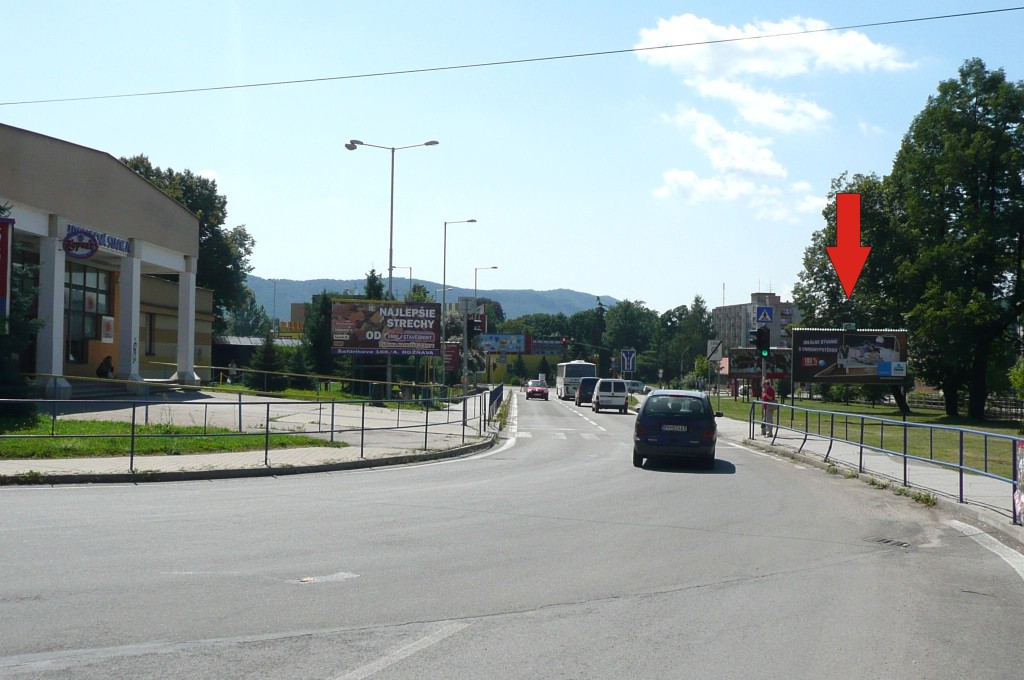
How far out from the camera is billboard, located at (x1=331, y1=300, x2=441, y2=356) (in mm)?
45750

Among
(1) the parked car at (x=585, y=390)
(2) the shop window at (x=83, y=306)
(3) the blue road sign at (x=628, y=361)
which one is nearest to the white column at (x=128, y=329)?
(2) the shop window at (x=83, y=306)

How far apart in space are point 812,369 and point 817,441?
17947 millimetres

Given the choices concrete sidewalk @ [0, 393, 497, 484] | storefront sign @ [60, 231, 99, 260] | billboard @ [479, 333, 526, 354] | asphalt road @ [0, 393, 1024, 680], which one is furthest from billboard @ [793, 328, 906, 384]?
billboard @ [479, 333, 526, 354]

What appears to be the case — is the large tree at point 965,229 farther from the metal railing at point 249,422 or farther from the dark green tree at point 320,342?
the dark green tree at point 320,342

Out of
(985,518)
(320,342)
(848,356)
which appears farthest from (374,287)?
(985,518)

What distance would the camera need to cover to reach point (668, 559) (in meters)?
9.48

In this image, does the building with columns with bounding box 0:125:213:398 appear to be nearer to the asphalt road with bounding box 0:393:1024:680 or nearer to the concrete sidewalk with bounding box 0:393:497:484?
the concrete sidewalk with bounding box 0:393:497:484

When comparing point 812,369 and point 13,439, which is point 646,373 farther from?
point 13,439

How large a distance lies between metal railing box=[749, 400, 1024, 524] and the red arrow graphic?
24.5 meters

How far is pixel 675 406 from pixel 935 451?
205 inches

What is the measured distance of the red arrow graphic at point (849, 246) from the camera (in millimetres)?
49031

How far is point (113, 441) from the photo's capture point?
63.9ft

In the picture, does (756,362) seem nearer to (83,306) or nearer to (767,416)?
(767,416)

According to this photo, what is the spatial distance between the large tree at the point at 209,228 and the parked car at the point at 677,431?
191ft
